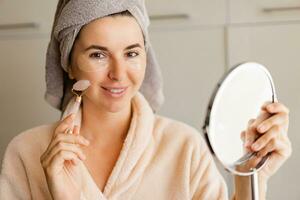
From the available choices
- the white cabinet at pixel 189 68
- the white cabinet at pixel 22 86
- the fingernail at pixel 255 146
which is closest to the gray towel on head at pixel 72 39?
the white cabinet at pixel 189 68

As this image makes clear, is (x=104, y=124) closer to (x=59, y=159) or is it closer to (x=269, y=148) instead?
(x=59, y=159)

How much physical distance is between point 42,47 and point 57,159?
673mm

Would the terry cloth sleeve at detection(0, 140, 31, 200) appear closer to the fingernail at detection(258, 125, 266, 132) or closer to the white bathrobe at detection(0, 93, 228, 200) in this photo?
the white bathrobe at detection(0, 93, 228, 200)

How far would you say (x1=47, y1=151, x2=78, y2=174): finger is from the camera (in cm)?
112

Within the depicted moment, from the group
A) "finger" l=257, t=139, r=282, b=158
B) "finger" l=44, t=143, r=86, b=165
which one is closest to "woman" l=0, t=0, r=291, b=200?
"finger" l=44, t=143, r=86, b=165

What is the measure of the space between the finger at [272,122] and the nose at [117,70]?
14.0 inches

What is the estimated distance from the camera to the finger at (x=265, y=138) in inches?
36.6

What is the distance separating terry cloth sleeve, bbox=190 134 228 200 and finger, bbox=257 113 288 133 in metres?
0.33

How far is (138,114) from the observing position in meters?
1.34

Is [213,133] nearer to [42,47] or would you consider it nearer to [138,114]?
[138,114]

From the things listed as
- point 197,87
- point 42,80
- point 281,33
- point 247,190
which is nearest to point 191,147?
point 247,190

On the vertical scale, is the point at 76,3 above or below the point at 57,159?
above

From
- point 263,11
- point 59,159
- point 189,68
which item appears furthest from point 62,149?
point 263,11

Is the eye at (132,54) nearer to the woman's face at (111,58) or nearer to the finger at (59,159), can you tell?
the woman's face at (111,58)
